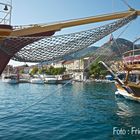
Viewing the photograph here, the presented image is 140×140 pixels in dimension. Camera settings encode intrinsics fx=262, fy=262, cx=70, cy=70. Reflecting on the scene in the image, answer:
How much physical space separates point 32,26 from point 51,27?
2.36 feet

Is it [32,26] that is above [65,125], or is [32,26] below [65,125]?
above

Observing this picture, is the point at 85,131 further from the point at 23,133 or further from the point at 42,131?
the point at 23,133

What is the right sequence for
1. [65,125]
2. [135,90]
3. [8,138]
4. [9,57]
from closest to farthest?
[9,57] → [8,138] → [65,125] → [135,90]

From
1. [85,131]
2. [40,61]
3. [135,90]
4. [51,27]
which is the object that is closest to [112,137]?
[85,131]

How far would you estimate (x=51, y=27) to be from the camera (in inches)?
376

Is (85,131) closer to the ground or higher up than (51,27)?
closer to the ground

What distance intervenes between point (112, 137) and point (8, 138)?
4.57 meters

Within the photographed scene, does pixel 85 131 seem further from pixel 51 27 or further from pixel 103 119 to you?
pixel 51 27

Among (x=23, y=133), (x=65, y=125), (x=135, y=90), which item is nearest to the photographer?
(x=23, y=133)

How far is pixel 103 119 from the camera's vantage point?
1622 cm

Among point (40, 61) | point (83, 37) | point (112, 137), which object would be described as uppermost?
point (83, 37)

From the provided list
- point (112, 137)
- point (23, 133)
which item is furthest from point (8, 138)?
point (112, 137)

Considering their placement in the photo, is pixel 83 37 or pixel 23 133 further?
pixel 23 133

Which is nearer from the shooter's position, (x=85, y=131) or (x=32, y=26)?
(x=32, y=26)
